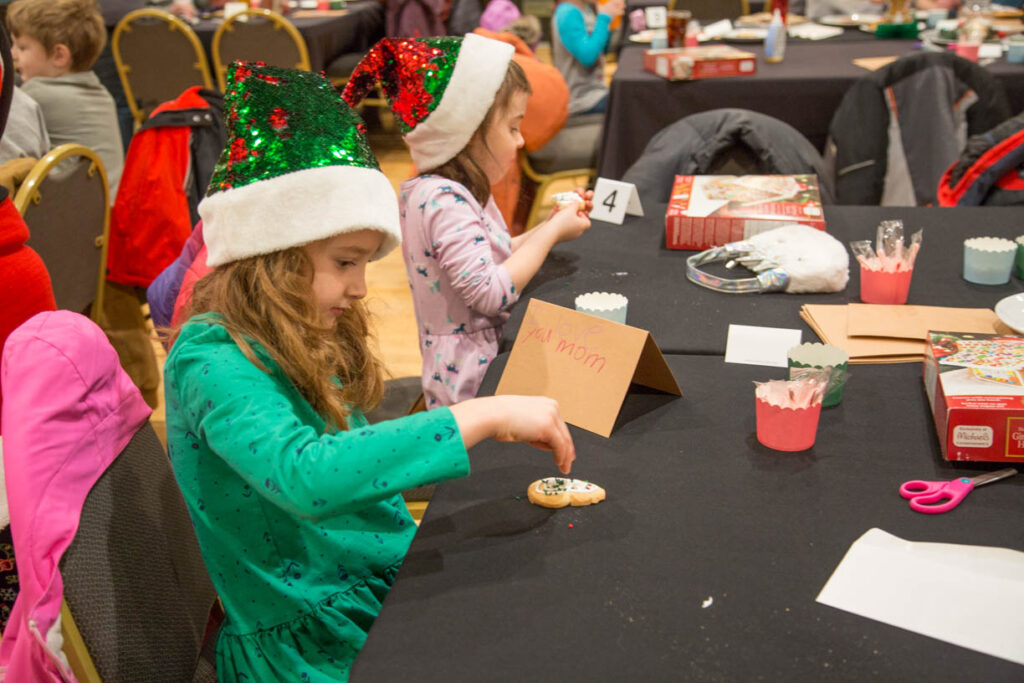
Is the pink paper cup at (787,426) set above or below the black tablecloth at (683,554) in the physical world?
above

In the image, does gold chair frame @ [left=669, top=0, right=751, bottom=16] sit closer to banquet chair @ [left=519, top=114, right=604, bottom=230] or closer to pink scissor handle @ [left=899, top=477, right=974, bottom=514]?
banquet chair @ [left=519, top=114, right=604, bottom=230]

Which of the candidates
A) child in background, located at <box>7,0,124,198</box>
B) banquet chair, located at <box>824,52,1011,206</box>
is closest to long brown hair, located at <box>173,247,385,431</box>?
child in background, located at <box>7,0,124,198</box>

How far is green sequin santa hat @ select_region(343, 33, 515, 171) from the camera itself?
1.69 m

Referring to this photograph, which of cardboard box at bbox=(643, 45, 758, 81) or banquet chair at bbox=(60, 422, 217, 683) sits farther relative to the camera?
cardboard box at bbox=(643, 45, 758, 81)

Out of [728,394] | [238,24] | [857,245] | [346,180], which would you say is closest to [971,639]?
[728,394]

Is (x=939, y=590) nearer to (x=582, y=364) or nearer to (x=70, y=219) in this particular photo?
(x=582, y=364)

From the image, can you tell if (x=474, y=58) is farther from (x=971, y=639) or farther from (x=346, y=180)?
(x=971, y=639)

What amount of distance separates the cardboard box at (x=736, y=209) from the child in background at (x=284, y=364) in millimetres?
863

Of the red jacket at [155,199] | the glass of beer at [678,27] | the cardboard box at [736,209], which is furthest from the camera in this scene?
the glass of beer at [678,27]

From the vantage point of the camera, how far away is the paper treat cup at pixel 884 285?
156 centimetres

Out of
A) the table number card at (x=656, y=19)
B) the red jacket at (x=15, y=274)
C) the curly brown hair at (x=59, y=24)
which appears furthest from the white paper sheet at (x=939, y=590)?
the table number card at (x=656, y=19)

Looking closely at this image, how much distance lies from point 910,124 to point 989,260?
56.9 inches

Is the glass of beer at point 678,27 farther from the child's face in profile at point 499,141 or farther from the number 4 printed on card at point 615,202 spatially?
the child's face in profile at point 499,141

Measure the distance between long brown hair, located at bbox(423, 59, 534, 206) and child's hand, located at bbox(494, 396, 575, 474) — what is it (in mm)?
816
